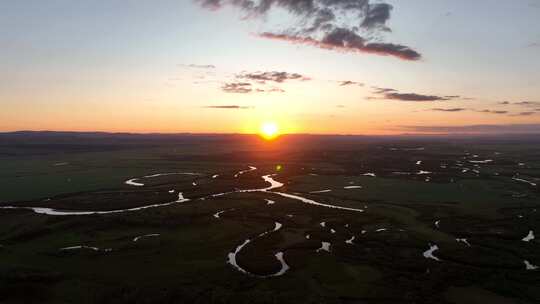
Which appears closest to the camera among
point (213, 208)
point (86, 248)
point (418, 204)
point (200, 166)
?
point (86, 248)

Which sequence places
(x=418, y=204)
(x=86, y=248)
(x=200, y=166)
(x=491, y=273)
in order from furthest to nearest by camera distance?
(x=200, y=166), (x=418, y=204), (x=86, y=248), (x=491, y=273)

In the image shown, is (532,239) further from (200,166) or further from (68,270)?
(200,166)

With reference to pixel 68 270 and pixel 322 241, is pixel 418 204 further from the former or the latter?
pixel 68 270

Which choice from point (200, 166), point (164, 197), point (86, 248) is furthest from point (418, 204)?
point (200, 166)

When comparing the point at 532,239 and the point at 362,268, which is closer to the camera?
the point at 362,268

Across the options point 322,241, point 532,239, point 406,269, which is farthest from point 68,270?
point 532,239

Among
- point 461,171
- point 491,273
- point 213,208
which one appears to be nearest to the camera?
point 491,273
